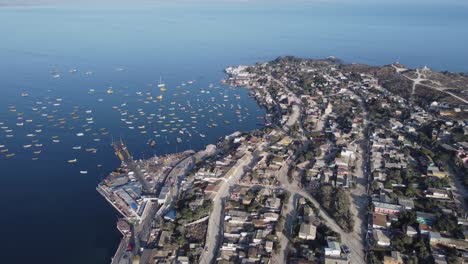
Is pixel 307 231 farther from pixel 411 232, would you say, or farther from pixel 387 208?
pixel 411 232

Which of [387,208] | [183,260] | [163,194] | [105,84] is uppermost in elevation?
[105,84]

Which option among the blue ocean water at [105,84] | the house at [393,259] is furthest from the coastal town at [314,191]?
the blue ocean water at [105,84]

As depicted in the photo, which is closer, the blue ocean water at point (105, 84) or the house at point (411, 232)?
the house at point (411, 232)

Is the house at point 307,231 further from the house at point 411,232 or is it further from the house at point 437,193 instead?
the house at point 437,193

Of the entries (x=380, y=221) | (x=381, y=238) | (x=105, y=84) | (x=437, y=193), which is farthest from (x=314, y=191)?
(x=105, y=84)

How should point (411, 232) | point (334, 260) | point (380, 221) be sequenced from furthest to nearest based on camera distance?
point (380, 221) → point (411, 232) → point (334, 260)

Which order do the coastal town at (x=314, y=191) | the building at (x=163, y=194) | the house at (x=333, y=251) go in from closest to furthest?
the house at (x=333, y=251) → the coastal town at (x=314, y=191) → the building at (x=163, y=194)

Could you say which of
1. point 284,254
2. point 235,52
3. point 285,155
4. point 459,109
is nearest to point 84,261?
point 284,254
